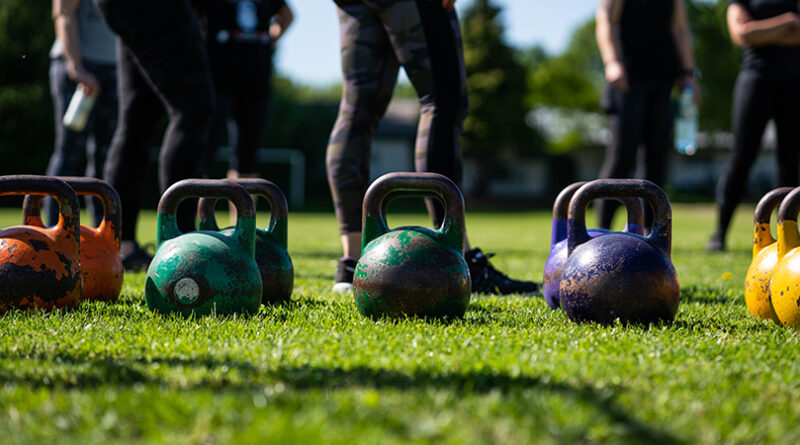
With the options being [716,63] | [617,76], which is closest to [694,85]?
[617,76]

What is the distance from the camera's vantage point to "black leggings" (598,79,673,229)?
5.08 meters

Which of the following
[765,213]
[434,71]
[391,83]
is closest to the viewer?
[765,213]

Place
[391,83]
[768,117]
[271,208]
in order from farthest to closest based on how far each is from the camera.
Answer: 1. [768,117]
2. [391,83]
3. [271,208]

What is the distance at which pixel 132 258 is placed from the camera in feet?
14.1

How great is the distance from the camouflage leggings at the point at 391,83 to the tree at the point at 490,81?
33.7 metres

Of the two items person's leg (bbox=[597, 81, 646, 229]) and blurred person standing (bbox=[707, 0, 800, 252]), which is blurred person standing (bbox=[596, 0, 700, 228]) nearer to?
person's leg (bbox=[597, 81, 646, 229])

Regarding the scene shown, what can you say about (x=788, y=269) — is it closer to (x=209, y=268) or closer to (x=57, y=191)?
(x=209, y=268)

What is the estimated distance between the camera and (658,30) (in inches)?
209

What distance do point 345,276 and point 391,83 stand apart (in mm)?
1034

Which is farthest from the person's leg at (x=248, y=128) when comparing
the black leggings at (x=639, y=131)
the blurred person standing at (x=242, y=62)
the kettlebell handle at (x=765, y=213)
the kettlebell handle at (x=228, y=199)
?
the kettlebell handle at (x=765, y=213)

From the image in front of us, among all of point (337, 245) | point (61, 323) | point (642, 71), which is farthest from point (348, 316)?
point (337, 245)

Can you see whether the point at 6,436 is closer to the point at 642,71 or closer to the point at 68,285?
the point at 68,285

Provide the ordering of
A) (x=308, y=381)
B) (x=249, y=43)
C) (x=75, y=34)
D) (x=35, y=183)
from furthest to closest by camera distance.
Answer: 1. (x=249, y=43)
2. (x=75, y=34)
3. (x=35, y=183)
4. (x=308, y=381)

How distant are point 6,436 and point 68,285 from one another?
151 centimetres
